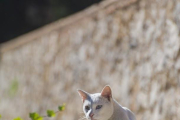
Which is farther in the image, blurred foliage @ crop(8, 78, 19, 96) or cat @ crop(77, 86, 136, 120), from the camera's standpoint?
blurred foliage @ crop(8, 78, 19, 96)

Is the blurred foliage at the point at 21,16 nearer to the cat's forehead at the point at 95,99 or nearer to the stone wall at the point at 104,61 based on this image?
the stone wall at the point at 104,61

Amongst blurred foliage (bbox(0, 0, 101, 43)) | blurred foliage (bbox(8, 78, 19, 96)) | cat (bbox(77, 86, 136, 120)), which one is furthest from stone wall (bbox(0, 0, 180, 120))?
blurred foliage (bbox(0, 0, 101, 43))

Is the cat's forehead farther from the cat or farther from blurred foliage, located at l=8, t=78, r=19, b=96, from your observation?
blurred foliage, located at l=8, t=78, r=19, b=96

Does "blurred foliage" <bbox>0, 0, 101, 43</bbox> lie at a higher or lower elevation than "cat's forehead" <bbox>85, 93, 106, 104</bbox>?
higher

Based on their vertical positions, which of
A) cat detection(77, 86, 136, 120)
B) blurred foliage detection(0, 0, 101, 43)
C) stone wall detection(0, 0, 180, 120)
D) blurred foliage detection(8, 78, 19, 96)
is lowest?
cat detection(77, 86, 136, 120)

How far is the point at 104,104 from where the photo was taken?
1.69 metres

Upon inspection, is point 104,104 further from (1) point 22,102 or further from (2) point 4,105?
(2) point 4,105

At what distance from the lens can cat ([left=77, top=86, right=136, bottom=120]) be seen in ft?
5.55

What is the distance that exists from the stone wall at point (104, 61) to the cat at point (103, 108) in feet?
3.97

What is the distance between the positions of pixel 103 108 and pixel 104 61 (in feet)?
7.96

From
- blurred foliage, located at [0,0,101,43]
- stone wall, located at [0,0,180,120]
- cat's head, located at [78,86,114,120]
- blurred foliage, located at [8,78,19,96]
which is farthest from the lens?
blurred foliage, located at [0,0,101,43]

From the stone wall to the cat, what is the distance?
1.21m

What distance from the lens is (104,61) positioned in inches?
162

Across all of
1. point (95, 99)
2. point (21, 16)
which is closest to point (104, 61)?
point (95, 99)
